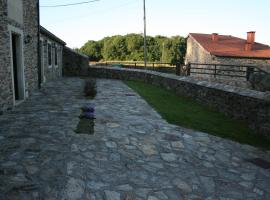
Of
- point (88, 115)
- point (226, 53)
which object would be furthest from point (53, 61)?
point (226, 53)

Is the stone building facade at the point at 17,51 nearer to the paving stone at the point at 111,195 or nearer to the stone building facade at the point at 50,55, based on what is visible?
the stone building facade at the point at 50,55

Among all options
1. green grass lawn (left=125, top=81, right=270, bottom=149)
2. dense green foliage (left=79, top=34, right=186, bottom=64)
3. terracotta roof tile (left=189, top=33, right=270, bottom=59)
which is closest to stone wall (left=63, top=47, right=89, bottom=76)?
terracotta roof tile (left=189, top=33, right=270, bottom=59)

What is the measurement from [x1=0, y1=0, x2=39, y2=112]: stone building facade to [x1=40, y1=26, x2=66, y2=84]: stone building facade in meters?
2.43

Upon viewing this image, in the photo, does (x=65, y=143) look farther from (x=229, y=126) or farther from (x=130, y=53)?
(x=130, y=53)

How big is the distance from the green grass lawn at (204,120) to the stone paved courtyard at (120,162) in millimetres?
552

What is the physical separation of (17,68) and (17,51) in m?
0.62

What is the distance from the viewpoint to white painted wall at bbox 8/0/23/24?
8.88m

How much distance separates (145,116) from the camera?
Answer: 29.7 ft

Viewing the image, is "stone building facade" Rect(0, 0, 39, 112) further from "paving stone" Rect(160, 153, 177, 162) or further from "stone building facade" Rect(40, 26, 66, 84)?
"paving stone" Rect(160, 153, 177, 162)

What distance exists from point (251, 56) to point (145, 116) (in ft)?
71.7

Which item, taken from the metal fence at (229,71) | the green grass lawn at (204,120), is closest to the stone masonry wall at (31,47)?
the green grass lawn at (204,120)

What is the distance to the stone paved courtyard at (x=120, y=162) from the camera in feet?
14.1

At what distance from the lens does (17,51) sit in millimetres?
10344

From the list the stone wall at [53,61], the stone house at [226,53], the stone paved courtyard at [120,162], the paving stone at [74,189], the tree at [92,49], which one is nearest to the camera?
the paving stone at [74,189]
